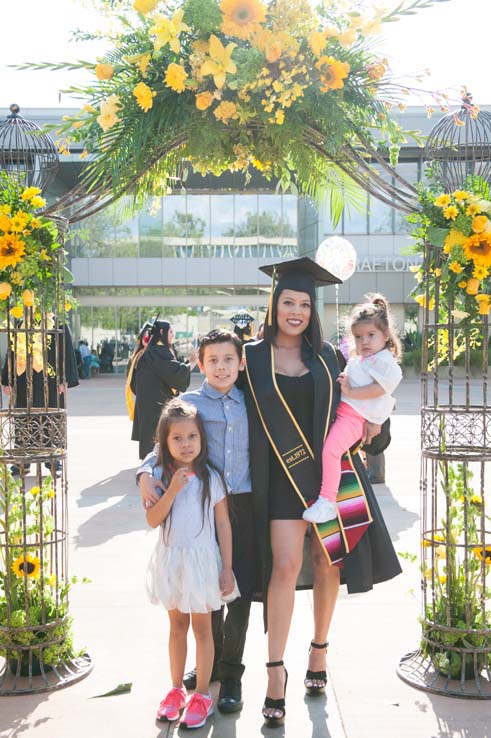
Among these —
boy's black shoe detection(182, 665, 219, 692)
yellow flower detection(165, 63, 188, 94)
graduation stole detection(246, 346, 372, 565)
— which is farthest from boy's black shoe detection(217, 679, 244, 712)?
yellow flower detection(165, 63, 188, 94)

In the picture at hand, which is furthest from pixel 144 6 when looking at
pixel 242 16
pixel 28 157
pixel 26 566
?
pixel 26 566

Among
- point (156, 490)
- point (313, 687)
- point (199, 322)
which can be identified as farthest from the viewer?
point (199, 322)

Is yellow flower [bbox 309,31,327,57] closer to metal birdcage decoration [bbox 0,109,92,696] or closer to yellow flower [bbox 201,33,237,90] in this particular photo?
yellow flower [bbox 201,33,237,90]

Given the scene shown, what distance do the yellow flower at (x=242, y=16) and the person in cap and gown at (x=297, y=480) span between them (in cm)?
102

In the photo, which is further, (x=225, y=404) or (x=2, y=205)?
(x=2, y=205)

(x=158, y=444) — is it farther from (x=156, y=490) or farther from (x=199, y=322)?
(x=199, y=322)

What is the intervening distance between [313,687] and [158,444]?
137 centimetres

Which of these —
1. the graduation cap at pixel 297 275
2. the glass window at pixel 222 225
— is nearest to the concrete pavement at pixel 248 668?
the graduation cap at pixel 297 275

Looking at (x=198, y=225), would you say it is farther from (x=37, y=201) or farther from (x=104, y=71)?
(x=104, y=71)

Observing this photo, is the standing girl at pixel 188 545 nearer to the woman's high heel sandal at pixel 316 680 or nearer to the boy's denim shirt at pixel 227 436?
the boy's denim shirt at pixel 227 436

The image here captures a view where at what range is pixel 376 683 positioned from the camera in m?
4.09

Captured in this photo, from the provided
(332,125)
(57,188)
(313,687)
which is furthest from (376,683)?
(57,188)

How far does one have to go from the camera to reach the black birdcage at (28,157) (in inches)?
173

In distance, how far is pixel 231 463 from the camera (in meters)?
3.80
